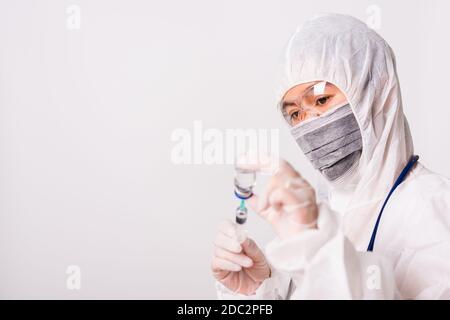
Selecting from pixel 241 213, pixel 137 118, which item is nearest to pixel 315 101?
pixel 241 213

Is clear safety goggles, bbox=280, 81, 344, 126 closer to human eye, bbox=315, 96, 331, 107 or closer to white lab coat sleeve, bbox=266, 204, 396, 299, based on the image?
human eye, bbox=315, 96, 331, 107

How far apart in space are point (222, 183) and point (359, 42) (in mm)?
1609

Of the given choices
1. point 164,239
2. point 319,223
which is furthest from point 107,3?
point 319,223

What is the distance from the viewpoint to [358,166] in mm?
1331

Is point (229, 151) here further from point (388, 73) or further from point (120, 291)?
point (388, 73)

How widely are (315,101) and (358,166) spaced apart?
0.73 feet

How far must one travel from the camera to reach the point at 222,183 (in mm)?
2814

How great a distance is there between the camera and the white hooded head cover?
4.18 feet

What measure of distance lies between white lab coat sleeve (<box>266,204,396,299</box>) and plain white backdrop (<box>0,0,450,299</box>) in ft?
6.14

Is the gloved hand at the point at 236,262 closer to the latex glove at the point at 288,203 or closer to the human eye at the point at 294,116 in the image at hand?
the latex glove at the point at 288,203

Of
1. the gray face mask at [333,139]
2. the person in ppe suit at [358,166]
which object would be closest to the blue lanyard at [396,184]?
the person in ppe suit at [358,166]

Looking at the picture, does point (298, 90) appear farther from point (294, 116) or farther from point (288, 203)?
point (288, 203)

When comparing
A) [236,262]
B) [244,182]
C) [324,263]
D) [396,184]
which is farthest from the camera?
[396,184]

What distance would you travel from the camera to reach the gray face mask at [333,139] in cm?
128
